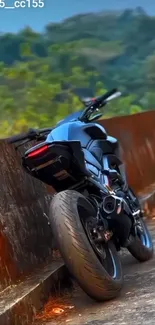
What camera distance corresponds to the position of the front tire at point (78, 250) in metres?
5.30

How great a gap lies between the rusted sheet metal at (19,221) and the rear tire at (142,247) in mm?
671

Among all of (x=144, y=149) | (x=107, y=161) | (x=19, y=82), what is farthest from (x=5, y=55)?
(x=107, y=161)

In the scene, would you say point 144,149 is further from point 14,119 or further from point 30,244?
point 30,244

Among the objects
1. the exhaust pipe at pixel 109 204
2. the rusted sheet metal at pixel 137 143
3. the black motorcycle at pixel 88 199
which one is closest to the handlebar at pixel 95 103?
the black motorcycle at pixel 88 199

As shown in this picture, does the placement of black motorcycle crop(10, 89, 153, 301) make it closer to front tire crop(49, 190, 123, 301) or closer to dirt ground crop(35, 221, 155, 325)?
front tire crop(49, 190, 123, 301)

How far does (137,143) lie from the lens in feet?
36.4

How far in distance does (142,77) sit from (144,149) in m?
2.90

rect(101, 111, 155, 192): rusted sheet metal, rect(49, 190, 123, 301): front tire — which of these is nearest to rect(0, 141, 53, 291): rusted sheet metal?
rect(49, 190, 123, 301): front tire

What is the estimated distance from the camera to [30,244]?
20.2 ft

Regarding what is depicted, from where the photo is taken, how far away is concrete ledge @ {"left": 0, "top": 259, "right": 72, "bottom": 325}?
5.09 meters

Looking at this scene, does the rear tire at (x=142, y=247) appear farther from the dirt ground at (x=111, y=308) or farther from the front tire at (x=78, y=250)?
the front tire at (x=78, y=250)

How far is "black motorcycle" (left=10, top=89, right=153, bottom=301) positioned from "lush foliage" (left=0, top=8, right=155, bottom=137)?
329 cm

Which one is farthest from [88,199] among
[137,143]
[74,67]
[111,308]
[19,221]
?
[74,67]

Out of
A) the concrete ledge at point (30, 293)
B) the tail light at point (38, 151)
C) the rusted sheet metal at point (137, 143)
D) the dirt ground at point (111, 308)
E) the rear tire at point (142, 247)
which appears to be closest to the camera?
the concrete ledge at point (30, 293)
